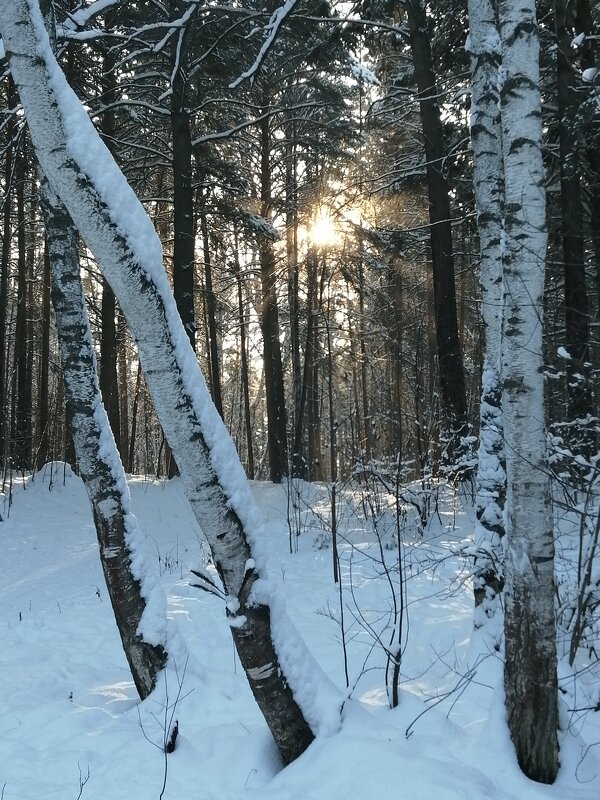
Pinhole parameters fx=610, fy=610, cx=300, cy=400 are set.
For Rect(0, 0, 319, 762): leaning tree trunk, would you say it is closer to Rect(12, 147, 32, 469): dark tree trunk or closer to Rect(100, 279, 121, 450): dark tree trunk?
Rect(100, 279, 121, 450): dark tree trunk

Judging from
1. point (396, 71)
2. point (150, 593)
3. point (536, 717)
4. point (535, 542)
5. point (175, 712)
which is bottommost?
point (175, 712)

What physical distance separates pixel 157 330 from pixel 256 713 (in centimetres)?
236

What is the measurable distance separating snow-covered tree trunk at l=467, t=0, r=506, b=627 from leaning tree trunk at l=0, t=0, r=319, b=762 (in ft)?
5.72

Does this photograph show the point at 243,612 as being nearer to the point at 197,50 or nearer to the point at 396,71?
the point at 197,50

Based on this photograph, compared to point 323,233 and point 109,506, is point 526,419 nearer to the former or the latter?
point 109,506

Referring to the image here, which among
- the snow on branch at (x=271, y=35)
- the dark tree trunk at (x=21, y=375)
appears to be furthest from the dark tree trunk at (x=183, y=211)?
the snow on branch at (x=271, y=35)

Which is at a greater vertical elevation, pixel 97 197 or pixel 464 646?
pixel 97 197

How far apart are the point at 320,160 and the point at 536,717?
12836mm

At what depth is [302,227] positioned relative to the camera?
1437 centimetres

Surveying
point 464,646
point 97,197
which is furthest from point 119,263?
point 464,646

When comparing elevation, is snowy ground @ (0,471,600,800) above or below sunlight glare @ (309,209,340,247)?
below

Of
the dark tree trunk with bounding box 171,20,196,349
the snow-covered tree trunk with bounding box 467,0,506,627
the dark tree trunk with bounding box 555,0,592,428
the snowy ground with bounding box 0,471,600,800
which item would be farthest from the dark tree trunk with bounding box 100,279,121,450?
the snow-covered tree trunk with bounding box 467,0,506,627

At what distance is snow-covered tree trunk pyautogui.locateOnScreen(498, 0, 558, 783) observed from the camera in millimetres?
2742

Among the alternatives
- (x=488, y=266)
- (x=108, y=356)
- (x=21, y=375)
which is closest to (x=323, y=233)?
(x=108, y=356)
